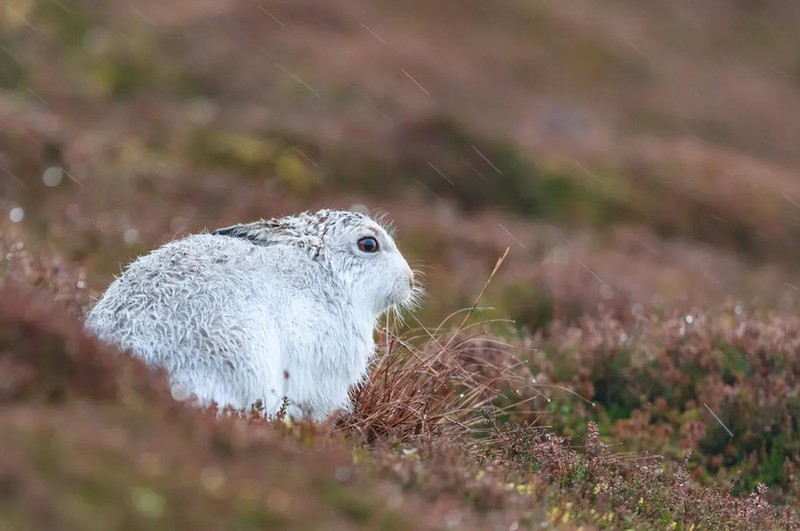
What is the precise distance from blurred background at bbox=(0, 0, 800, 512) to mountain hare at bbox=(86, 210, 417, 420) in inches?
107

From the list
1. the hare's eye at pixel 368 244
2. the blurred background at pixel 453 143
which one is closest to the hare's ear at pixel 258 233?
the hare's eye at pixel 368 244

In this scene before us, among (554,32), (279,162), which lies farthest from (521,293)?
(554,32)

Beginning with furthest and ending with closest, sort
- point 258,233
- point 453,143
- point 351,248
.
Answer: point 453,143
point 351,248
point 258,233

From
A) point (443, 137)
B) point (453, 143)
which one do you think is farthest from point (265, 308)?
point (443, 137)

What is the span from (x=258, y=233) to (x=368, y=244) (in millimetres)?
845

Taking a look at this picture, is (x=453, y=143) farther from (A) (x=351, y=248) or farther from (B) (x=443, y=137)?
(A) (x=351, y=248)

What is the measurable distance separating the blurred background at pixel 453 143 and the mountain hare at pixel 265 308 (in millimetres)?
2727

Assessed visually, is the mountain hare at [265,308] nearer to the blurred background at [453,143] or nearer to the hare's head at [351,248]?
the hare's head at [351,248]

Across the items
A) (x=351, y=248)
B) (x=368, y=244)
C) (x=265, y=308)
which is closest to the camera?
(x=265, y=308)

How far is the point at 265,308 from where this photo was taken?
817 centimetres

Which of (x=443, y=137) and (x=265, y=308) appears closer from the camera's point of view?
(x=265, y=308)

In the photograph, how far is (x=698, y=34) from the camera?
48.9 metres

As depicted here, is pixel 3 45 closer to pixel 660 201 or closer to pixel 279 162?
pixel 279 162

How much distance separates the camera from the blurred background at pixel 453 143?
1762cm
